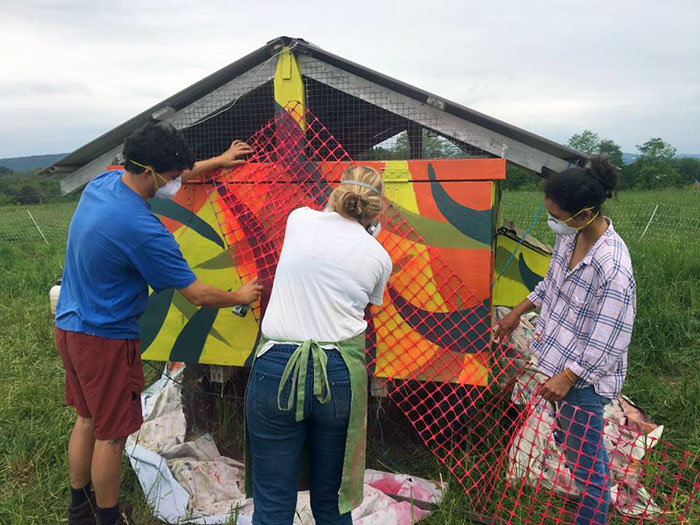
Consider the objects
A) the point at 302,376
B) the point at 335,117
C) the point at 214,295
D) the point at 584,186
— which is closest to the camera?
the point at 302,376

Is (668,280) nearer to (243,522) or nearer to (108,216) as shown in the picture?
(243,522)

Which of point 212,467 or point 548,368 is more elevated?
point 548,368

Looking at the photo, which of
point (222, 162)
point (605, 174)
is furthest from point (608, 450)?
point (222, 162)

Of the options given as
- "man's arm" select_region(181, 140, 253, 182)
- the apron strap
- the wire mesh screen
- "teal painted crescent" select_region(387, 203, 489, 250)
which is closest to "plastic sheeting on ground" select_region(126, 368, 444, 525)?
the apron strap

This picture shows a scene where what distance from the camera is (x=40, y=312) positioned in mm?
7094

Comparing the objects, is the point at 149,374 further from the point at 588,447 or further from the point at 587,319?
the point at 587,319

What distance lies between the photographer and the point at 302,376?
7.18ft

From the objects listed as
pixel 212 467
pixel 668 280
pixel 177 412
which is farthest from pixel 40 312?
pixel 668 280

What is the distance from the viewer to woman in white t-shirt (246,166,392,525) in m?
2.24

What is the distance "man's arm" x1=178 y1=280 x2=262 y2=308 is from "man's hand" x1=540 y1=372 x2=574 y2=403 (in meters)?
1.69

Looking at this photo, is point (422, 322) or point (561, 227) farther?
point (422, 322)

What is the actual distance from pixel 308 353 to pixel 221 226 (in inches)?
66.5

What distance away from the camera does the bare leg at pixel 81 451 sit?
2.95 m

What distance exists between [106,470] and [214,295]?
113 centimetres
